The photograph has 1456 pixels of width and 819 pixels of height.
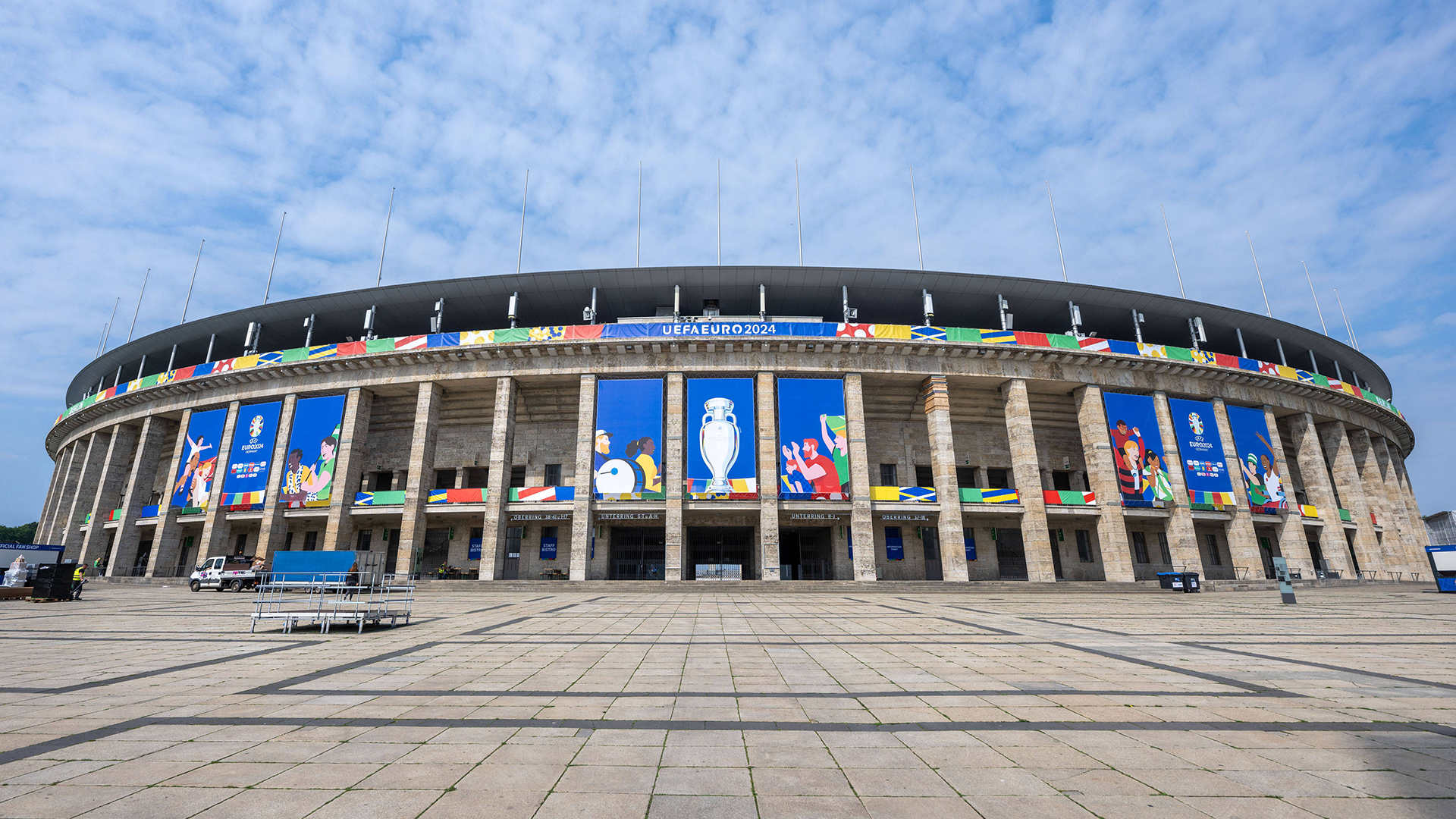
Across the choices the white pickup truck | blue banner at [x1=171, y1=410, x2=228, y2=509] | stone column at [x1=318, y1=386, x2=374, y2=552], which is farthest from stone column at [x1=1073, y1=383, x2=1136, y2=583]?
blue banner at [x1=171, y1=410, x2=228, y2=509]

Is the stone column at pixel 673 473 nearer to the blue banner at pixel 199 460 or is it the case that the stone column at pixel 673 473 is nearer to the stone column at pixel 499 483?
the stone column at pixel 499 483

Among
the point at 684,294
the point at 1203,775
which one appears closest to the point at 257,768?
the point at 1203,775

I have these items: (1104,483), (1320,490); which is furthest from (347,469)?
(1320,490)

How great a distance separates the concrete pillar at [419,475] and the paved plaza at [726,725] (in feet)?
64.0

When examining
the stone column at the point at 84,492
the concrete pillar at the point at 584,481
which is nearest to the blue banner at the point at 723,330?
the concrete pillar at the point at 584,481

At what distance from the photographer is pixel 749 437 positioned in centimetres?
3020

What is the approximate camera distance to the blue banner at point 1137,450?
31.5 metres

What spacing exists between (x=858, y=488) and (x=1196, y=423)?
21.1 metres

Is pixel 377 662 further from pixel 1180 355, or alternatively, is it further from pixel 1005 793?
pixel 1180 355

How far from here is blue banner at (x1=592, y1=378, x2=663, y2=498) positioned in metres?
30.0

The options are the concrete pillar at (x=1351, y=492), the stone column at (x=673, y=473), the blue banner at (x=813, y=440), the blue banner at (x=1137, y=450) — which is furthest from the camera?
the concrete pillar at (x=1351, y=492)

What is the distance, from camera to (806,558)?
3478 centimetres

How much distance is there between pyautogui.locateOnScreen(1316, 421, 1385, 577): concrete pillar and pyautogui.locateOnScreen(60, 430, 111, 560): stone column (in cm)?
8350

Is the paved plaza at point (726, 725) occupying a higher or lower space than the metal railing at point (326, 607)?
lower
